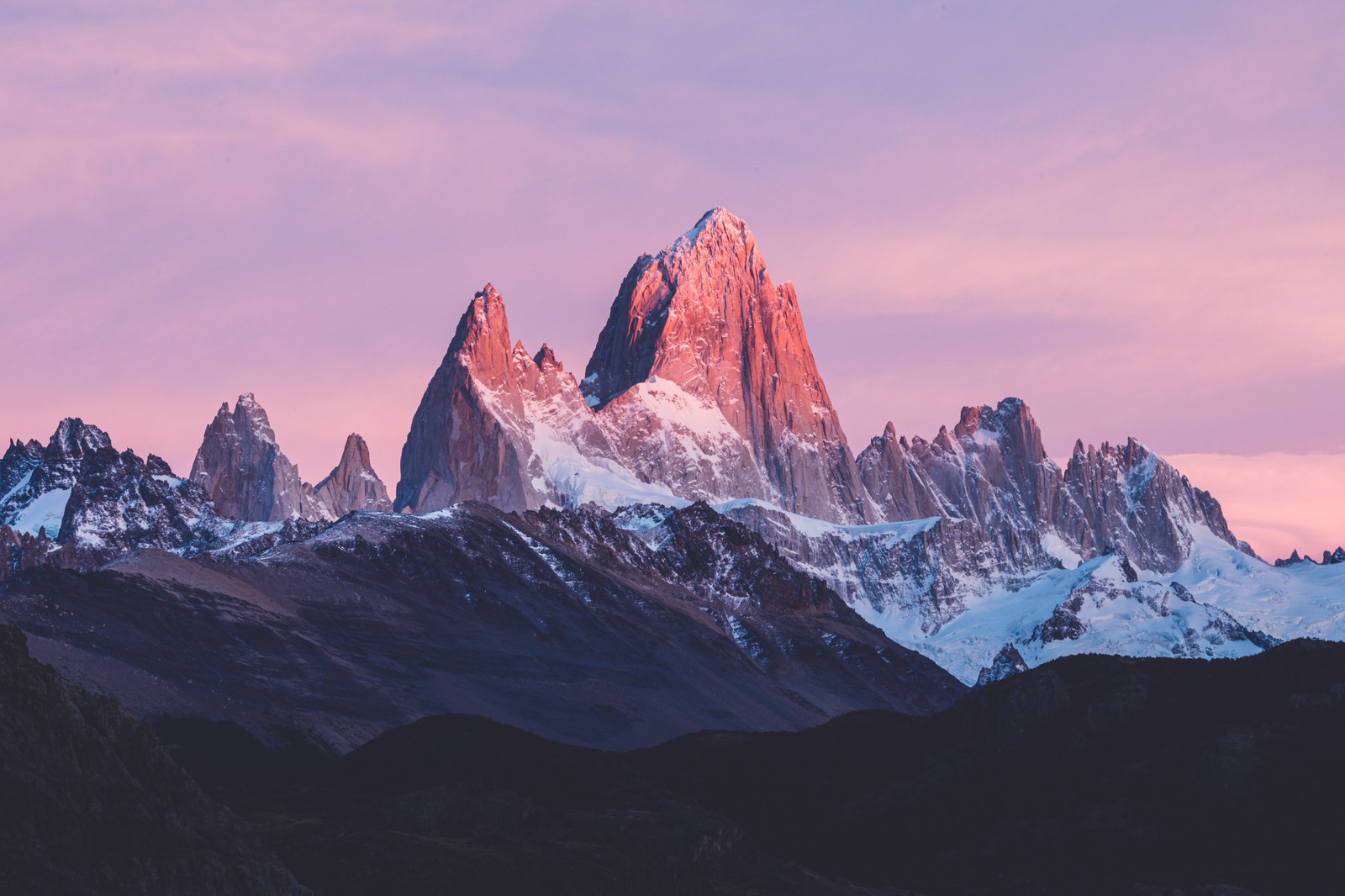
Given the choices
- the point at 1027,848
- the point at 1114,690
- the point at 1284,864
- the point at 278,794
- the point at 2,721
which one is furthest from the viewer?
the point at 1114,690

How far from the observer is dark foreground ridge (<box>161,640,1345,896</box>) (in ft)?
423

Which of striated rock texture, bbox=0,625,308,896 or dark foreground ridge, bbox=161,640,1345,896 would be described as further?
dark foreground ridge, bbox=161,640,1345,896

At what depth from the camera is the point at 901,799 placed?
550 feet

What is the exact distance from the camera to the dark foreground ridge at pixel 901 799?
128875 mm

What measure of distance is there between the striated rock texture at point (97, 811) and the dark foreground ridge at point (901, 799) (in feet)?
65.8

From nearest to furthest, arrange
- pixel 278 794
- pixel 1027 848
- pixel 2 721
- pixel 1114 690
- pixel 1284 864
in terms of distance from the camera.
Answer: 1. pixel 2 721
2. pixel 1284 864
3. pixel 1027 848
4. pixel 278 794
5. pixel 1114 690

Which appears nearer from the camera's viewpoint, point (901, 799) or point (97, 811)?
point (97, 811)

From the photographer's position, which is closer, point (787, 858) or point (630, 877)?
point (630, 877)

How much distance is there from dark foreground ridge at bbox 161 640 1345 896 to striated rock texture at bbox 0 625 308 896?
790 inches

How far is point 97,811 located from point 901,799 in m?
91.4

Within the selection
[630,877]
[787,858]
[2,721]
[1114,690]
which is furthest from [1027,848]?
[2,721]

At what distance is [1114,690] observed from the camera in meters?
180

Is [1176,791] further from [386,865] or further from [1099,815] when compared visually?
[386,865]

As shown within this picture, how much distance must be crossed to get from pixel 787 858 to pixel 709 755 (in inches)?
1168
